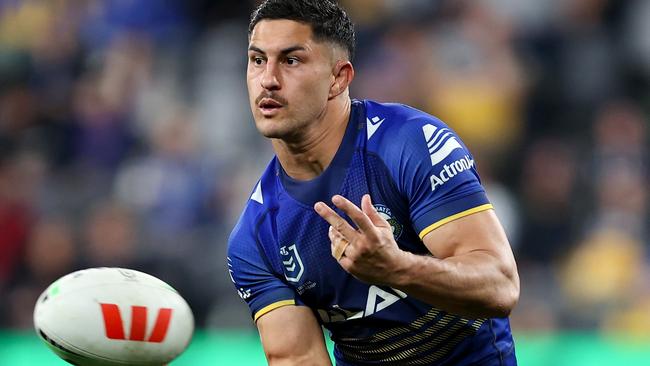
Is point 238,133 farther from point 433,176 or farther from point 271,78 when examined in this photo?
point 433,176

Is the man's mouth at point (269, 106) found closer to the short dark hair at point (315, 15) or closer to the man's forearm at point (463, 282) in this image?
the short dark hair at point (315, 15)

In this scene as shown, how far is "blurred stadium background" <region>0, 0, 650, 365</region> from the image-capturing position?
340 inches

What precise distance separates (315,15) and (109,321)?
4.44ft

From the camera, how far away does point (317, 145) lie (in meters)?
4.43

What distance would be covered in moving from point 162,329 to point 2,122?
6133mm

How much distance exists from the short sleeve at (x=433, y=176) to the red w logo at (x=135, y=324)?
40.2 inches

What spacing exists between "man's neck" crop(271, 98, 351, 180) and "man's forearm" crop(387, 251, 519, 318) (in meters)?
0.79

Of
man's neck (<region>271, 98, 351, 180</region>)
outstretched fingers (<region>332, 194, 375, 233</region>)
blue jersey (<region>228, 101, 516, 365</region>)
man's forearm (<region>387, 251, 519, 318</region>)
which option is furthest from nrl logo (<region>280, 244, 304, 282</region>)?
outstretched fingers (<region>332, 194, 375, 233</region>)

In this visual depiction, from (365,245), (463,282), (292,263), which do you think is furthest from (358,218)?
(292,263)

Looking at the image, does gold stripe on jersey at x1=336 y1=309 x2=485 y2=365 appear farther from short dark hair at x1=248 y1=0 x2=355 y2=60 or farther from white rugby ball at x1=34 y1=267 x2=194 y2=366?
short dark hair at x1=248 y1=0 x2=355 y2=60

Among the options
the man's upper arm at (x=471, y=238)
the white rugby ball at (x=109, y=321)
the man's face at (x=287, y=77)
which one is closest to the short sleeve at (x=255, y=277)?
the white rugby ball at (x=109, y=321)

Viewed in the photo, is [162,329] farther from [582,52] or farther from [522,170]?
[582,52]

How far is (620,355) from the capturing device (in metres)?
6.86

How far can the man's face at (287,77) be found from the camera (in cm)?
429
